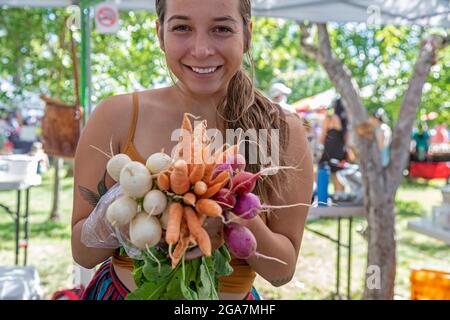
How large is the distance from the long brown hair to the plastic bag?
14.0 inches

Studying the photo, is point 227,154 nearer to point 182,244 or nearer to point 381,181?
point 182,244

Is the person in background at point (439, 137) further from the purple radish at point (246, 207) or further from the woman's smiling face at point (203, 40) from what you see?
the purple radish at point (246, 207)

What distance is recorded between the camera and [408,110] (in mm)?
3613

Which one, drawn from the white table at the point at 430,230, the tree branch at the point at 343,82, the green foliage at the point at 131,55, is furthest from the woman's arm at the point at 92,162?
the green foliage at the point at 131,55

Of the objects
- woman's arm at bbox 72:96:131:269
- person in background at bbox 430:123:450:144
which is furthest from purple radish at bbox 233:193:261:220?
person in background at bbox 430:123:450:144

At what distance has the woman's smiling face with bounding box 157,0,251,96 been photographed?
1.09 metres

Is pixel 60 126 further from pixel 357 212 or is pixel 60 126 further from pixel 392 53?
pixel 392 53

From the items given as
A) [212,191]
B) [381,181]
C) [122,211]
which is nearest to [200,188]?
[212,191]

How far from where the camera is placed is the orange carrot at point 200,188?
91 cm

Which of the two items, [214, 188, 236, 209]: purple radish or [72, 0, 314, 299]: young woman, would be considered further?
[72, 0, 314, 299]: young woman

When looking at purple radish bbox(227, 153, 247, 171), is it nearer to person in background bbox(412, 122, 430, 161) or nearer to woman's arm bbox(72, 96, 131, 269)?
woman's arm bbox(72, 96, 131, 269)

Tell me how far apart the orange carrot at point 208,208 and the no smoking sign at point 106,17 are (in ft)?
8.97

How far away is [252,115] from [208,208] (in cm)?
46

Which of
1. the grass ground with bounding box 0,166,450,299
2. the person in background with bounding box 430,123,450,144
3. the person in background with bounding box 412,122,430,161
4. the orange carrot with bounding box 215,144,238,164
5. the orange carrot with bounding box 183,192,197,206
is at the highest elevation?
the person in background with bounding box 430,123,450,144
